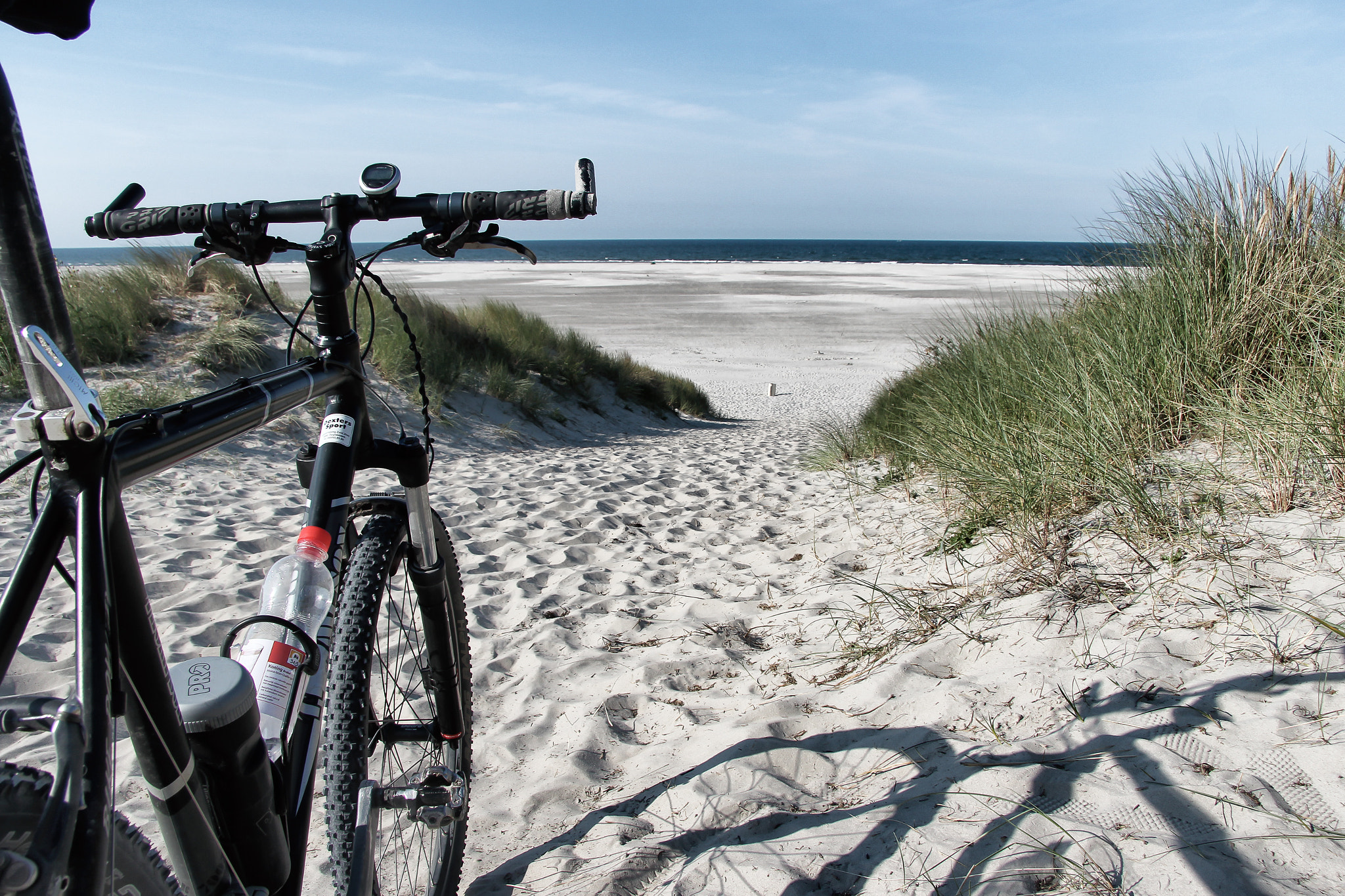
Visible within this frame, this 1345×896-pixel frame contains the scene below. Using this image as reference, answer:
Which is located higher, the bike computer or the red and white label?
the bike computer

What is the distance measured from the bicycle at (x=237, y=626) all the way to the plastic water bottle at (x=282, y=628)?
0.02m

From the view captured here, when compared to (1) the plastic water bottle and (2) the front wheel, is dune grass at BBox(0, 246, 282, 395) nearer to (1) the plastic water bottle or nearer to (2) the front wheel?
(2) the front wheel

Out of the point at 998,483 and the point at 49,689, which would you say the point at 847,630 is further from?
the point at 49,689

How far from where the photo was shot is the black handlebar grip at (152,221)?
65.3 inches

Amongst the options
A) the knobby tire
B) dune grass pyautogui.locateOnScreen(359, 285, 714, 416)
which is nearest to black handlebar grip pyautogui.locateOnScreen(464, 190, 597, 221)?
the knobby tire

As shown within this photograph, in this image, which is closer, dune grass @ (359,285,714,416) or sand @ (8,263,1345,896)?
sand @ (8,263,1345,896)

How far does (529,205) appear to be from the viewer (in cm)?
157

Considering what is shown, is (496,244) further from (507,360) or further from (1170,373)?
(507,360)

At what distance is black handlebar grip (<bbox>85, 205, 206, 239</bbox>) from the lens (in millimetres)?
1659

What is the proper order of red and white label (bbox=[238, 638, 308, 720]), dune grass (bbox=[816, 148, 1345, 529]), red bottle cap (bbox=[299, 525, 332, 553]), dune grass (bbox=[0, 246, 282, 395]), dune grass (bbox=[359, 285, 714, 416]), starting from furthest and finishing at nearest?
dune grass (bbox=[359, 285, 714, 416]) → dune grass (bbox=[0, 246, 282, 395]) → dune grass (bbox=[816, 148, 1345, 529]) → red bottle cap (bbox=[299, 525, 332, 553]) → red and white label (bbox=[238, 638, 308, 720])

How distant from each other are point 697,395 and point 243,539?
9.51 metres

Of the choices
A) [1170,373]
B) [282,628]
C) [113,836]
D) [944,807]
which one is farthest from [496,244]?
[1170,373]

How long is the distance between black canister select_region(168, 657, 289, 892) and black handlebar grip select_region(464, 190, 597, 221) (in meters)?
0.96

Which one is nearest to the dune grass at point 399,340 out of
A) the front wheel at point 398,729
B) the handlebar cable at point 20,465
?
the front wheel at point 398,729
